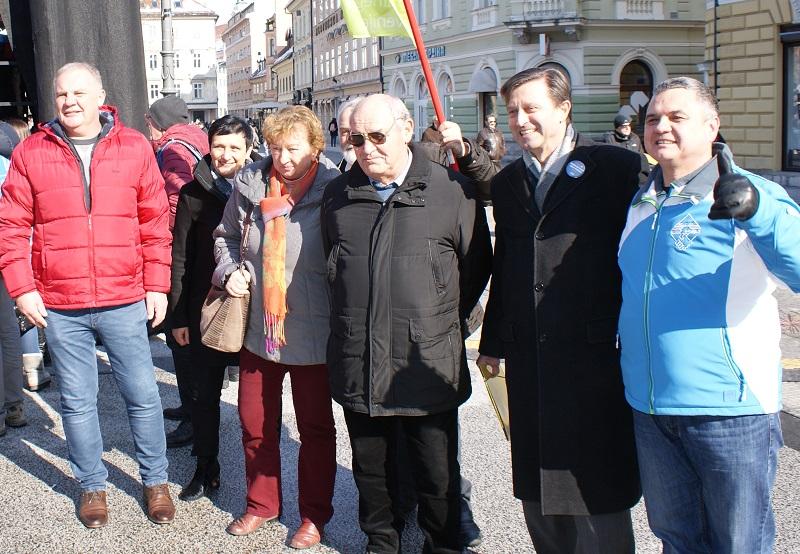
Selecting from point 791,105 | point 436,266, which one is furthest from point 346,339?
point 791,105

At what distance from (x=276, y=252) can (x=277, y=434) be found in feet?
2.87

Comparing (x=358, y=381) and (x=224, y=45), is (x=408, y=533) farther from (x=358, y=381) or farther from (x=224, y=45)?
(x=224, y=45)

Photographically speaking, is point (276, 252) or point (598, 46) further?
point (598, 46)

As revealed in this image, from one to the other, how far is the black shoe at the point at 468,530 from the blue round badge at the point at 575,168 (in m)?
1.65

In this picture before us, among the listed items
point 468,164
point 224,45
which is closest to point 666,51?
point 468,164

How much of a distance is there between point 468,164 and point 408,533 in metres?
1.63

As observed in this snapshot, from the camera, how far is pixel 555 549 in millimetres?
3227

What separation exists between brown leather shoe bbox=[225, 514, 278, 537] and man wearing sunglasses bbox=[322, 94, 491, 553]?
850mm

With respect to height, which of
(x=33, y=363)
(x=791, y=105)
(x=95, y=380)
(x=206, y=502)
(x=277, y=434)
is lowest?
(x=206, y=502)

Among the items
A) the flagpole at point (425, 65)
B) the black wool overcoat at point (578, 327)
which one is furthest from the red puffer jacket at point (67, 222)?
the black wool overcoat at point (578, 327)

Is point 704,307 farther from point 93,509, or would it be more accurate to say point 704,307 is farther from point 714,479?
point 93,509

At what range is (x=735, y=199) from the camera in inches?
87.6

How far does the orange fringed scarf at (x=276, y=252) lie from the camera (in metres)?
3.79

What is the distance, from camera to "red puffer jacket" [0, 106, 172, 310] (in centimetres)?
389
